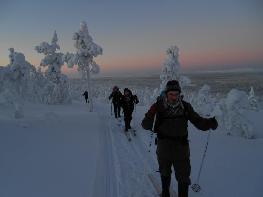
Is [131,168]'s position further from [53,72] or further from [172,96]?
[53,72]

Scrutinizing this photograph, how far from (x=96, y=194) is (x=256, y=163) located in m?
5.36

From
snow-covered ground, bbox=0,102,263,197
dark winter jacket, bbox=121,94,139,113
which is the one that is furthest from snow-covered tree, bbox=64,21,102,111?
snow-covered ground, bbox=0,102,263,197

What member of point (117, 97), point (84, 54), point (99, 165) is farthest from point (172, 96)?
point (84, 54)

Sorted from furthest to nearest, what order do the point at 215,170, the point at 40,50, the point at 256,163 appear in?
the point at 40,50, the point at 256,163, the point at 215,170

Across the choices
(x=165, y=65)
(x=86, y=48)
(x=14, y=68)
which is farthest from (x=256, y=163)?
(x=165, y=65)

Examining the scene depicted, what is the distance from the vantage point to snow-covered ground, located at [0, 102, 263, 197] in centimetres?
633

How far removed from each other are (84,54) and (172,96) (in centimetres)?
2477

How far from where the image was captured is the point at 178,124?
4930mm

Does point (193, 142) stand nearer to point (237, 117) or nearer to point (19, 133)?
point (237, 117)

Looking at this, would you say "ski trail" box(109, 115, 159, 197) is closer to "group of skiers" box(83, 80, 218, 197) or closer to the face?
"group of skiers" box(83, 80, 218, 197)

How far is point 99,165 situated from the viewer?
8430 millimetres

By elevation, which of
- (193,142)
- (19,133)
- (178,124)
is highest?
(178,124)

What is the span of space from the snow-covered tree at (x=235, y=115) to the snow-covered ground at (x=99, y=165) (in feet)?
4.88

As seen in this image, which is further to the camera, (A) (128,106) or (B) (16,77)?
(B) (16,77)
